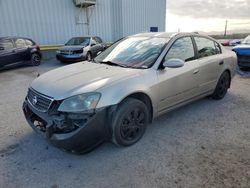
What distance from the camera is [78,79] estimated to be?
295cm

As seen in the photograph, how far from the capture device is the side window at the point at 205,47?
13.8 ft

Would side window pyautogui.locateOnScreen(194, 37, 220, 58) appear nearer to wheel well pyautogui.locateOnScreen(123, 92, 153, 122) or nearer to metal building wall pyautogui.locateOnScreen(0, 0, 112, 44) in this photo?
wheel well pyautogui.locateOnScreen(123, 92, 153, 122)

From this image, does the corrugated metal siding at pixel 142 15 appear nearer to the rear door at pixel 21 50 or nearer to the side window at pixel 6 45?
the rear door at pixel 21 50

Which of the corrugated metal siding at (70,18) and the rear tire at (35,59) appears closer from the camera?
the rear tire at (35,59)

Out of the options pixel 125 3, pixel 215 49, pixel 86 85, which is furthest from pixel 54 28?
pixel 86 85

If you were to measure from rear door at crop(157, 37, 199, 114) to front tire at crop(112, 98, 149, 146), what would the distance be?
417 millimetres

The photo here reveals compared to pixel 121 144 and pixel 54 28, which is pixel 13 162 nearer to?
pixel 121 144

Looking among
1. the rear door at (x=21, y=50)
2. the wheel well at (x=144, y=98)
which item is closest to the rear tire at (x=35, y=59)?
the rear door at (x=21, y=50)

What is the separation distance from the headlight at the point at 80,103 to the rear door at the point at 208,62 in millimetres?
2347

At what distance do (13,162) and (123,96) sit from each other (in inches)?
65.3

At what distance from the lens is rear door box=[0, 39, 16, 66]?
31.0ft

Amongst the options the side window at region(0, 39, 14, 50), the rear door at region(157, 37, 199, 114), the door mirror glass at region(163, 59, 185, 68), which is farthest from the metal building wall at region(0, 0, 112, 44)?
the door mirror glass at region(163, 59, 185, 68)

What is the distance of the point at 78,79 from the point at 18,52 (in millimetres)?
8566

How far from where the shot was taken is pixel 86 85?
2.75 m
